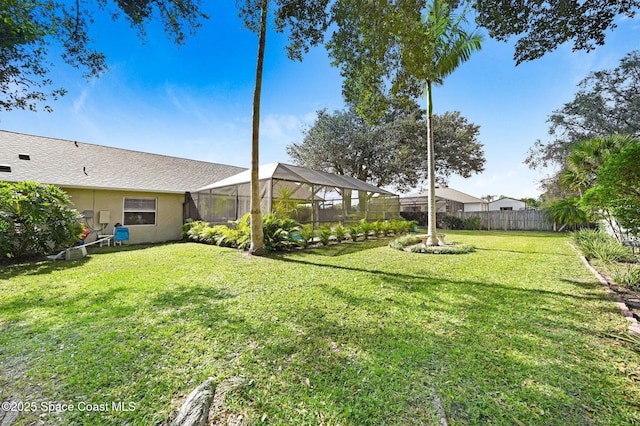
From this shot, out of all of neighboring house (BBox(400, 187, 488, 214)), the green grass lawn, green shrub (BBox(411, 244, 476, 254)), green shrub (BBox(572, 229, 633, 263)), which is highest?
neighboring house (BBox(400, 187, 488, 214))

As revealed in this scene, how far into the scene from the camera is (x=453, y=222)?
62.2 ft

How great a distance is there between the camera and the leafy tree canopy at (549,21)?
3538mm

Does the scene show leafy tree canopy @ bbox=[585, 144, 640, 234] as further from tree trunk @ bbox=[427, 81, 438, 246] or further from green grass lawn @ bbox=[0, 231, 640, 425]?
tree trunk @ bbox=[427, 81, 438, 246]

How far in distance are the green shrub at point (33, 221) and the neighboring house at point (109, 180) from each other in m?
2.42

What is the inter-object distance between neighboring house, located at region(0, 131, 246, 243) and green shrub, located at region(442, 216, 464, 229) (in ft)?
55.5

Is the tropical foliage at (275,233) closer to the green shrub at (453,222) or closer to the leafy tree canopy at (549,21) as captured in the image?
the leafy tree canopy at (549,21)

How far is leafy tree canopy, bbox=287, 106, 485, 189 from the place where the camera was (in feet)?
56.1

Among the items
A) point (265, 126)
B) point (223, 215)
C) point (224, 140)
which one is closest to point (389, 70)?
point (265, 126)

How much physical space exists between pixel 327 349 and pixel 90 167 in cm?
1243

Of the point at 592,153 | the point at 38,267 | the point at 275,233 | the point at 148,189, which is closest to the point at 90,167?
the point at 148,189

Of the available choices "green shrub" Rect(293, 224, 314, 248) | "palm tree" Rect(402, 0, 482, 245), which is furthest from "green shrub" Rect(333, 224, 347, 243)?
"palm tree" Rect(402, 0, 482, 245)

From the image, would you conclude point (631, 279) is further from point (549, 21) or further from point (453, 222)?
point (453, 222)

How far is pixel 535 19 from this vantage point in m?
3.99

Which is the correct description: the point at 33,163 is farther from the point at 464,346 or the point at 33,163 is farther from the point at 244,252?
the point at 464,346
